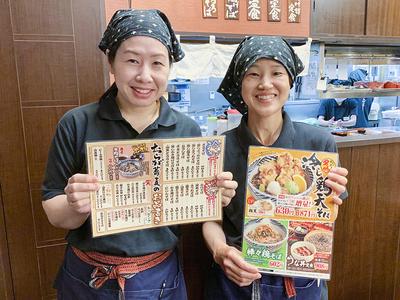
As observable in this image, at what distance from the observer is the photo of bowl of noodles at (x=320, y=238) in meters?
1.13

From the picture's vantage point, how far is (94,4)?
7.34 feet

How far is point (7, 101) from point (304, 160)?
186cm

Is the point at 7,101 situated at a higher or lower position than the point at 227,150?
higher

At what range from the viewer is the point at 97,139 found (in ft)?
3.73

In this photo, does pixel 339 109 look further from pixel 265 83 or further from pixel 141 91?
pixel 141 91

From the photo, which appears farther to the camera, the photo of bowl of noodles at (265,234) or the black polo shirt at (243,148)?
the black polo shirt at (243,148)

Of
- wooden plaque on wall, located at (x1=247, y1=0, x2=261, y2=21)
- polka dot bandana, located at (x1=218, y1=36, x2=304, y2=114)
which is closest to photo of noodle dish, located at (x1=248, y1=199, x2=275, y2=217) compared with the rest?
polka dot bandana, located at (x1=218, y1=36, x2=304, y2=114)

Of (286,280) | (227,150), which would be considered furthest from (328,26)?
(286,280)

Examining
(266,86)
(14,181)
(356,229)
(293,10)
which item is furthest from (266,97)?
(293,10)

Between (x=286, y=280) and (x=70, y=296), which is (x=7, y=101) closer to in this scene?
(x=70, y=296)

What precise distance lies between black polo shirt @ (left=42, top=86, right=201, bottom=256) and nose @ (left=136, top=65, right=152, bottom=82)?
0.54ft

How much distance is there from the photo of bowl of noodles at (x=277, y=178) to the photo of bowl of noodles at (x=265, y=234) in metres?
0.09

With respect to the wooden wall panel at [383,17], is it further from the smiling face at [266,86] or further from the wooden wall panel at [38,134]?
the wooden wall panel at [38,134]

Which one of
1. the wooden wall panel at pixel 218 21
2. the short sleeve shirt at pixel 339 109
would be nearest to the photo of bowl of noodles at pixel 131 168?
the wooden wall panel at pixel 218 21
